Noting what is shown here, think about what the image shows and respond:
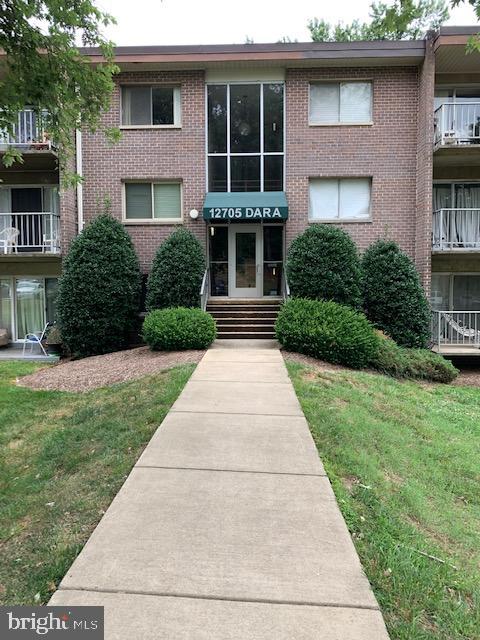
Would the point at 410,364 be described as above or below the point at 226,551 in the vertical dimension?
above

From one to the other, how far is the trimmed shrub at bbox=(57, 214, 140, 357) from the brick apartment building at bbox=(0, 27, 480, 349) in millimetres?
1350

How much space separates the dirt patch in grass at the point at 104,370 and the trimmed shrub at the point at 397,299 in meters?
5.06

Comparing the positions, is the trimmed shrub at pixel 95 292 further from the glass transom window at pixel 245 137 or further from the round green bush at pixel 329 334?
the round green bush at pixel 329 334

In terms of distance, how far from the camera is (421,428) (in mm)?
6617

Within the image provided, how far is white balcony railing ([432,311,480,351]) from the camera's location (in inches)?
522

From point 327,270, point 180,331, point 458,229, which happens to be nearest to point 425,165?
point 458,229

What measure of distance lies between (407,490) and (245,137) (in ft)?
39.7

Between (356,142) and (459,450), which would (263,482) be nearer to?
(459,450)

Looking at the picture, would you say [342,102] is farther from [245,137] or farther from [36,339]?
[36,339]

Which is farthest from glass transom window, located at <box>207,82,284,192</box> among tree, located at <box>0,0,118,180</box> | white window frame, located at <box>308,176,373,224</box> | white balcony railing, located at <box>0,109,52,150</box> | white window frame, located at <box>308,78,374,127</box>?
tree, located at <box>0,0,118,180</box>

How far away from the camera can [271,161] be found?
1423cm

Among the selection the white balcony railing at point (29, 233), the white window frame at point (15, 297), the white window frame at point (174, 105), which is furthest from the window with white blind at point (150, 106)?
the white window frame at point (15, 297)

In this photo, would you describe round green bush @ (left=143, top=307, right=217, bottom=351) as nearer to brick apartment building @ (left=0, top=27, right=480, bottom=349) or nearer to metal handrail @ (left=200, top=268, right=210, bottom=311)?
metal handrail @ (left=200, top=268, right=210, bottom=311)

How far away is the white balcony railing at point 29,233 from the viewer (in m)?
14.0
